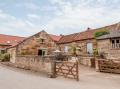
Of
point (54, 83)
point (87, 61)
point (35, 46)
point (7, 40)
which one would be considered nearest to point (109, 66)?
point (87, 61)

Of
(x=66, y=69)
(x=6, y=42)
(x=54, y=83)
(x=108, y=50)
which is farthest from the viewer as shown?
(x=6, y=42)

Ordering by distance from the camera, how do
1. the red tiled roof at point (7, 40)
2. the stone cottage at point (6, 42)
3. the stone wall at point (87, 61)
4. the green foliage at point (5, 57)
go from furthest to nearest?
the red tiled roof at point (7, 40), the stone cottage at point (6, 42), the green foliage at point (5, 57), the stone wall at point (87, 61)

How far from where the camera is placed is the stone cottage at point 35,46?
29.5 metres

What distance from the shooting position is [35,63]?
Result: 19406mm

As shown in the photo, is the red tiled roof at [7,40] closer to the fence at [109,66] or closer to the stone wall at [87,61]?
the stone wall at [87,61]

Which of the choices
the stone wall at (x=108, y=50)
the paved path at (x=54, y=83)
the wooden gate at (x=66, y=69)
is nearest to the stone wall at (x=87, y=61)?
the stone wall at (x=108, y=50)

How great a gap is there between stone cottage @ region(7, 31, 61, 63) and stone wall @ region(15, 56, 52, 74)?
5786mm

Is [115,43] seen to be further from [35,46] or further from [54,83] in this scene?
[35,46]

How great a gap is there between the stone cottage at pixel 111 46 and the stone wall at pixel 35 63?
29.2 feet

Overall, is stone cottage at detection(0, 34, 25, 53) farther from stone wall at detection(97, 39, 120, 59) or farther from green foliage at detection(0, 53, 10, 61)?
stone wall at detection(97, 39, 120, 59)

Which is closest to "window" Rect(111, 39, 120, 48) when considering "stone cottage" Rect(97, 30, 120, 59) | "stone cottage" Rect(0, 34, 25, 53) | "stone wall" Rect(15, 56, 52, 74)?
"stone cottage" Rect(97, 30, 120, 59)

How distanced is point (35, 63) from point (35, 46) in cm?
1257

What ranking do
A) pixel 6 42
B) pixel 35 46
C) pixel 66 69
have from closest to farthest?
pixel 66 69
pixel 35 46
pixel 6 42

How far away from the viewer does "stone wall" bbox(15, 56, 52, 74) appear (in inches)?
654
